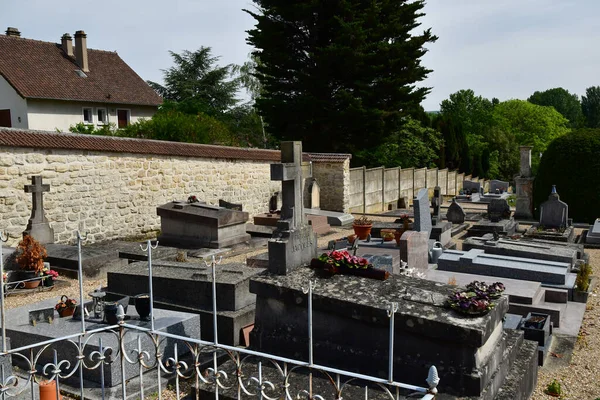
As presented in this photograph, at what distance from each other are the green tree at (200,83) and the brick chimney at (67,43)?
7243mm

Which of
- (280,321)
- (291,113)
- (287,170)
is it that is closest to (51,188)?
(287,170)

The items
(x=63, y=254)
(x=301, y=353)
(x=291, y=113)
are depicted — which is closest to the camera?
(x=301, y=353)

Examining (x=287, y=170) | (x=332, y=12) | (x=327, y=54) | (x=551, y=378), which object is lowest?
(x=551, y=378)

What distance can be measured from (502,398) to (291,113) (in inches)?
878

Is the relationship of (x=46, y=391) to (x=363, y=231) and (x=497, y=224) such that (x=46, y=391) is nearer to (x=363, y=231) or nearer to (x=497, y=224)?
(x=363, y=231)

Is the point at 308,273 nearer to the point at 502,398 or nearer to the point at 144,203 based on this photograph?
the point at 502,398

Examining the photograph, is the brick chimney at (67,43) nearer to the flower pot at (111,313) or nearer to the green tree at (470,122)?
the green tree at (470,122)

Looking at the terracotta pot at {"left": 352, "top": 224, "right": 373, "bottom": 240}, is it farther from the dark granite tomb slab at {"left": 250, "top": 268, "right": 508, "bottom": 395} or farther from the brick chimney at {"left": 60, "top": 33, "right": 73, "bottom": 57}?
the brick chimney at {"left": 60, "top": 33, "right": 73, "bottom": 57}

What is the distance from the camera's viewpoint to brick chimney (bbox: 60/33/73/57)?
3102 cm

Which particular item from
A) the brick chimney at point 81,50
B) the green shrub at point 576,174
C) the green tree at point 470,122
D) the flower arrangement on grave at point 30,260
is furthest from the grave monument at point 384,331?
the green tree at point 470,122

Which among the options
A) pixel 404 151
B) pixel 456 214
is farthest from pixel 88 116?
pixel 456 214

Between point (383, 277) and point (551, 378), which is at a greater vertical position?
point (383, 277)

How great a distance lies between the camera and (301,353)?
228 inches

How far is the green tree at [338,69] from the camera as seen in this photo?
25297 millimetres
